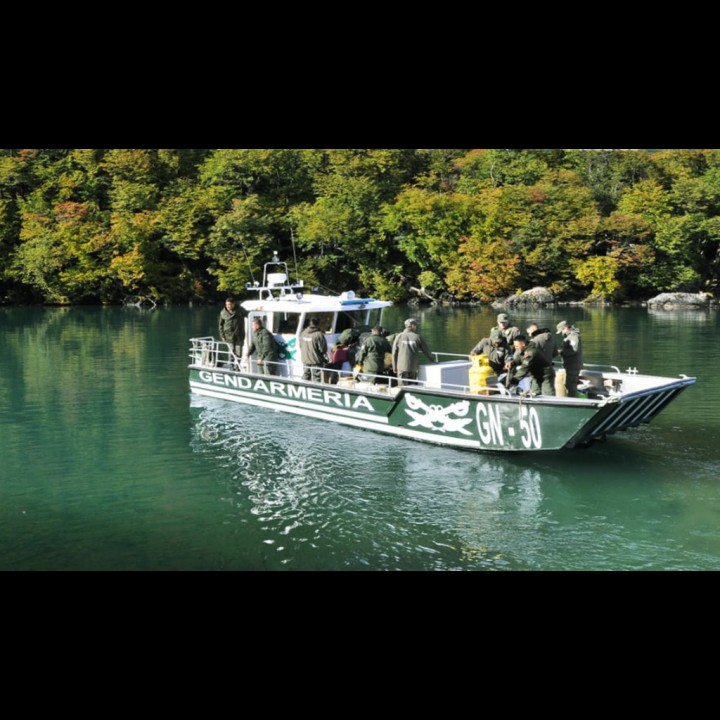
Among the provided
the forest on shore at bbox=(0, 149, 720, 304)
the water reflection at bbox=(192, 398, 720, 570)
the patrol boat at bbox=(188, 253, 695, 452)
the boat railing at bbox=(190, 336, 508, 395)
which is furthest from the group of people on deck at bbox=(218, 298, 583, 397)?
the forest on shore at bbox=(0, 149, 720, 304)

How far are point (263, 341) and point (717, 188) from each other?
4904cm

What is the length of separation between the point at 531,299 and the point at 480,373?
4449cm

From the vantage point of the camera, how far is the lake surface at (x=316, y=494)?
407 inches

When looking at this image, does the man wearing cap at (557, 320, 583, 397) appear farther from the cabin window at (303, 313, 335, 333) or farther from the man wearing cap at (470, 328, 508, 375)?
the cabin window at (303, 313, 335, 333)

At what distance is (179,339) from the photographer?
3569 cm

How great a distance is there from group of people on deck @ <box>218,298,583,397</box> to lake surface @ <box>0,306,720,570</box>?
1339 mm

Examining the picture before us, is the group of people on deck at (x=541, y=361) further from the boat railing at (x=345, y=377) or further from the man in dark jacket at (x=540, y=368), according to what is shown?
the boat railing at (x=345, y=377)

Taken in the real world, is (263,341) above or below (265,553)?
above

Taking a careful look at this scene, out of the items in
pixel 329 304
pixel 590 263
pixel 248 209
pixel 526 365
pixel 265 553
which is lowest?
pixel 265 553

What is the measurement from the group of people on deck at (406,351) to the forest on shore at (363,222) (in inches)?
1682
